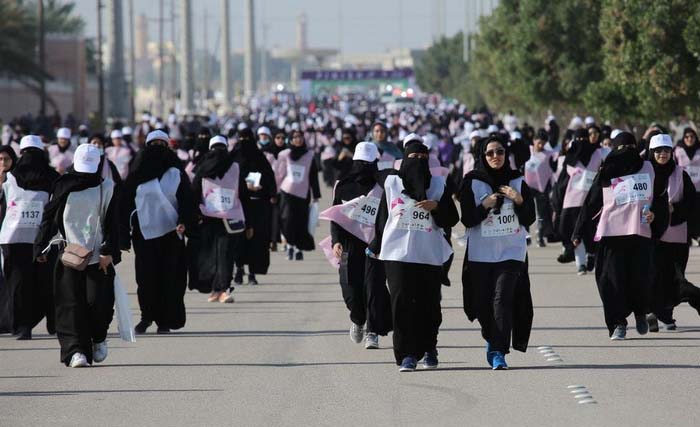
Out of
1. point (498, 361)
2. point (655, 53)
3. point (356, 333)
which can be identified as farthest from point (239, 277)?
point (655, 53)

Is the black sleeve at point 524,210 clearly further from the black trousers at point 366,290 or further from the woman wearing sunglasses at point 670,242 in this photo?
the woman wearing sunglasses at point 670,242

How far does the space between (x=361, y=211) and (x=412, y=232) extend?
62.0 inches

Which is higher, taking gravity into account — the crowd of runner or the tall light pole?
the tall light pole

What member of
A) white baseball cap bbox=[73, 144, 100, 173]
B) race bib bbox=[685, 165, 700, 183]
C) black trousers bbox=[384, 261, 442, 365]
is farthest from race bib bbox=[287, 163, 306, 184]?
black trousers bbox=[384, 261, 442, 365]

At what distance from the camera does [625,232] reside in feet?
44.7

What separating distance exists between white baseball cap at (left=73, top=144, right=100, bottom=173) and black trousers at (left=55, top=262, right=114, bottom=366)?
72 cm

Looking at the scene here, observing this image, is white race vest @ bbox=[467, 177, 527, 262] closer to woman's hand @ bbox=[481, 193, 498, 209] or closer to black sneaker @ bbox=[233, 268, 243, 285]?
woman's hand @ bbox=[481, 193, 498, 209]

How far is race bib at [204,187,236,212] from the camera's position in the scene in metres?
17.2

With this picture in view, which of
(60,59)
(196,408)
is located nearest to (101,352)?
(196,408)

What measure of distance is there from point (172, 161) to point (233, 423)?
515 centimetres

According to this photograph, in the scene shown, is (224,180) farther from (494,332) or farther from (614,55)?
(614,55)

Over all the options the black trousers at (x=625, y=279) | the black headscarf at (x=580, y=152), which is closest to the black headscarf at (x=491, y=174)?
the black trousers at (x=625, y=279)

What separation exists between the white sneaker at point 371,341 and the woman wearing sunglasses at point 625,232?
1.83 metres

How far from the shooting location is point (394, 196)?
11812 millimetres
